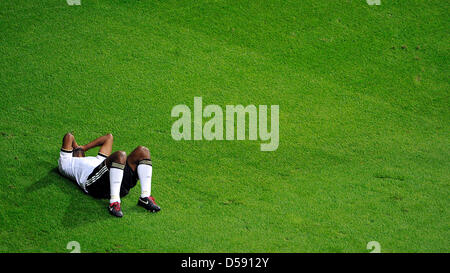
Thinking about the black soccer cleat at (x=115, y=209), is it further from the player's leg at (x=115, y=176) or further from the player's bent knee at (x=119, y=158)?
the player's bent knee at (x=119, y=158)

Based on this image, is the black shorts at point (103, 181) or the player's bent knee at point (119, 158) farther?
the black shorts at point (103, 181)

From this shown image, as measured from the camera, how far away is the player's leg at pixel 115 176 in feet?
14.5

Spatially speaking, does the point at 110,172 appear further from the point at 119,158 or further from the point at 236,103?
the point at 236,103

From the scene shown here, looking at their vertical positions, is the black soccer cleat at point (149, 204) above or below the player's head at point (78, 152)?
below

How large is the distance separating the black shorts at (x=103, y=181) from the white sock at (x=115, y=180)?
9 cm

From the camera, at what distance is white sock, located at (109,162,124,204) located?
4426mm

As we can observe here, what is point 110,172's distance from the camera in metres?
4.44

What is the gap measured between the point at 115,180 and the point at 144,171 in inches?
12.5

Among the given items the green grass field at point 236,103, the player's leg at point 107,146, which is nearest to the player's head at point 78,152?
the player's leg at point 107,146

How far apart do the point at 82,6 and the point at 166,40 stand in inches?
57.3

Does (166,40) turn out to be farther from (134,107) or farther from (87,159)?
(87,159)

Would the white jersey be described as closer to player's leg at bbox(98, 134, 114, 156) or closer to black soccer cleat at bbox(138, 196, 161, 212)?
player's leg at bbox(98, 134, 114, 156)

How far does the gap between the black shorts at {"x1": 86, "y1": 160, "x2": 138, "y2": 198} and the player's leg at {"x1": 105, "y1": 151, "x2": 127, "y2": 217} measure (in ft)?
0.29

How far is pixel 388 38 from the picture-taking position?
6.54 metres
